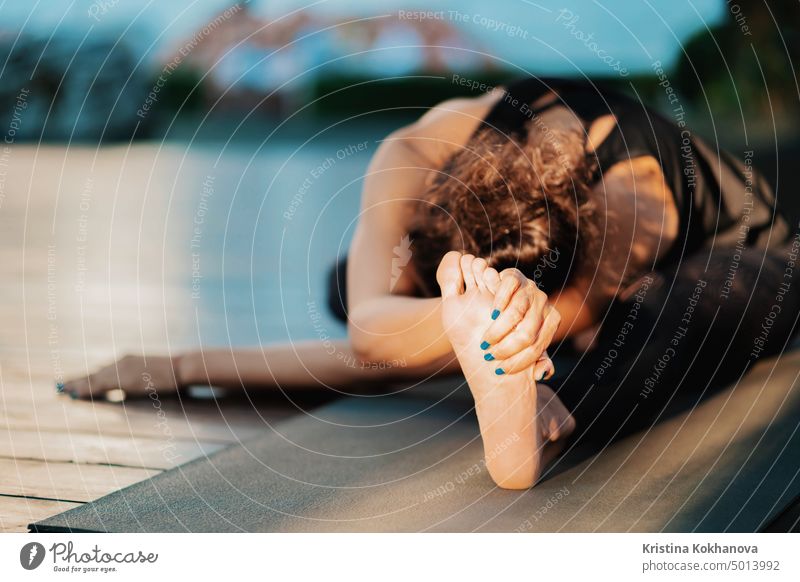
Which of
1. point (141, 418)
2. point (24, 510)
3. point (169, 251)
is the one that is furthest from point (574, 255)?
point (169, 251)

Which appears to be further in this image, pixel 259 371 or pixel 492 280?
pixel 259 371

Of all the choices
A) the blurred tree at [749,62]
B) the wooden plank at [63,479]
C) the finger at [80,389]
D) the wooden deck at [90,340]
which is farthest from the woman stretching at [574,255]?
the blurred tree at [749,62]

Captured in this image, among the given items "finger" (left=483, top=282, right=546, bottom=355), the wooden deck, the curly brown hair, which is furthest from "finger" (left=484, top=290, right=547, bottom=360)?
the wooden deck

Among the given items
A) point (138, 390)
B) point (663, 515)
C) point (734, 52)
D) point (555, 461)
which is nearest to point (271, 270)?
point (138, 390)

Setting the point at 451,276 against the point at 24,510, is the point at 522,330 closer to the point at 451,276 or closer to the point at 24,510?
the point at 451,276

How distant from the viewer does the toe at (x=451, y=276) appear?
913 millimetres

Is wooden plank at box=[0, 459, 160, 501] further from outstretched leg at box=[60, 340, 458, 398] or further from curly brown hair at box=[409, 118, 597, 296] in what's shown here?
curly brown hair at box=[409, 118, 597, 296]

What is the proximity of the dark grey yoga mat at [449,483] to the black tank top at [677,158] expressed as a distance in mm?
266

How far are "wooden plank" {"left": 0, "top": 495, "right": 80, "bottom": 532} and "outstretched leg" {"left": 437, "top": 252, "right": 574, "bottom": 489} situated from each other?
1.28 ft

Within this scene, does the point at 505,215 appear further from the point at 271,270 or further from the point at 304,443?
the point at 271,270

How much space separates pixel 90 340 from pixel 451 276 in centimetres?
90

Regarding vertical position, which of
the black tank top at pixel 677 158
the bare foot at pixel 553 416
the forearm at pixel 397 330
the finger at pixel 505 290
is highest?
the black tank top at pixel 677 158

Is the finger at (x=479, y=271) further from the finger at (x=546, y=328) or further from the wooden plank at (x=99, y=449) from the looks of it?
the wooden plank at (x=99, y=449)

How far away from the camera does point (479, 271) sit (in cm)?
91
